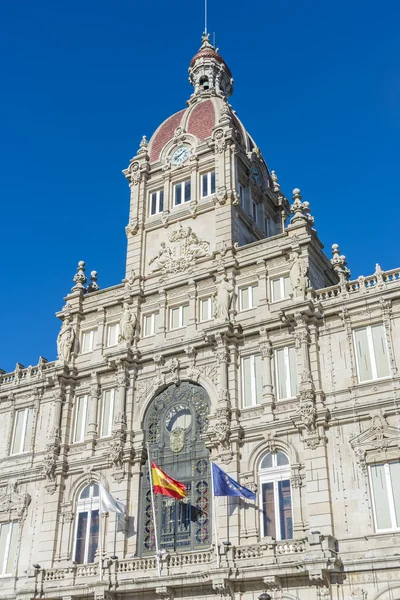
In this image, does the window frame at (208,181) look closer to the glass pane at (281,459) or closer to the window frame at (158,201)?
the window frame at (158,201)

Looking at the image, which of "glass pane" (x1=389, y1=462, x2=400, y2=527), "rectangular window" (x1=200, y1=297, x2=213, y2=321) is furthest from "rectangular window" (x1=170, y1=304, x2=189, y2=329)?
"glass pane" (x1=389, y1=462, x2=400, y2=527)

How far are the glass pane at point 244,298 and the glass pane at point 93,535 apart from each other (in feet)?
45.3

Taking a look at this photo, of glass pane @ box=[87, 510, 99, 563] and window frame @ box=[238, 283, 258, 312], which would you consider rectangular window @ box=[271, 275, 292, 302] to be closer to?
window frame @ box=[238, 283, 258, 312]

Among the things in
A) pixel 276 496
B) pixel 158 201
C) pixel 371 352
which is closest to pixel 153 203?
pixel 158 201

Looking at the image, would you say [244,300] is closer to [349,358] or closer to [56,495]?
[349,358]

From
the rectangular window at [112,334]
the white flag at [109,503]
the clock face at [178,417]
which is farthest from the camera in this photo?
the rectangular window at [112,334]

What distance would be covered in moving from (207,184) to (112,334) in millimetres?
11671

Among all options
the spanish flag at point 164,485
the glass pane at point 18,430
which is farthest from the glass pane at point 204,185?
the spanish flag at point 164,485

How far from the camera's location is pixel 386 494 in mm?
30891

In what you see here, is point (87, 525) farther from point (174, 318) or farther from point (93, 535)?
point (174, 318)

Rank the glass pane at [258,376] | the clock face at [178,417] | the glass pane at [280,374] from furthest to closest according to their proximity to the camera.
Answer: the clock face at [178,417], the glass pane at [258,376], the glass pane at [280,374]

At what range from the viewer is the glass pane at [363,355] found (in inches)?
1346

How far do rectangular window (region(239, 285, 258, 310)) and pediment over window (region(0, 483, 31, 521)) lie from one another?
16.5 m

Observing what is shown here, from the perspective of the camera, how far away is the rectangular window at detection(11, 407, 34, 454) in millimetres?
43188
